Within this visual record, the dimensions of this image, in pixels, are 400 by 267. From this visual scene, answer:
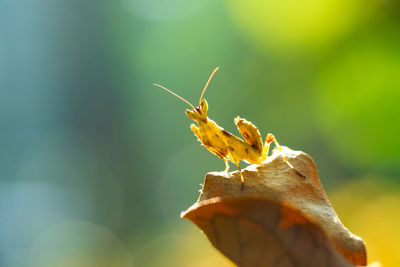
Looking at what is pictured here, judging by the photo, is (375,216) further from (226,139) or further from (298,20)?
(298,20)

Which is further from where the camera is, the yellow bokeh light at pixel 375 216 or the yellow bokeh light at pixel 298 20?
the yellow bokeh light at pixel 298 20

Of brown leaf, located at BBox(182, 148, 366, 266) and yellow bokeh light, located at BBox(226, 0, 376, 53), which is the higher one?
yellow bokeh light, located at BBox(226, 0, 376, 53)

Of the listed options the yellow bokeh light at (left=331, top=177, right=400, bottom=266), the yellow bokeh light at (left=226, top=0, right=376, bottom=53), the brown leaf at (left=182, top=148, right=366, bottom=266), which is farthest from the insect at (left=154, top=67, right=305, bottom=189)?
the yellow bokeh light at (left=226, top=0, right=376, bottom=53)

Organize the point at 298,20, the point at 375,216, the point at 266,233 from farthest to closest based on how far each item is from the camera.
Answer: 1. the point at 298,20
2. the point at 375,216
3. the point at 266,233

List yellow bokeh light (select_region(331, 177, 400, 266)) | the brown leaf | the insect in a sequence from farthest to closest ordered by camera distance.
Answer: yellow bokeh light (select_region(331, 177, 400, 266))
the insect
the brown leaf

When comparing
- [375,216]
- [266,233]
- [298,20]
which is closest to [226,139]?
[266,233]

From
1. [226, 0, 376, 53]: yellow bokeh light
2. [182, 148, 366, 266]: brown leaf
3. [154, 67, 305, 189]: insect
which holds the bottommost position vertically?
[182, 148, 366, 266]: brown leaf

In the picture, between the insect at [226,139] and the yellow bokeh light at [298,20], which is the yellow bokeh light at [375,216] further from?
the yellow bokeh light at [298,20]

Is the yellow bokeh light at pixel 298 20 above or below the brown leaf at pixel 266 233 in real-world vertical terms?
above

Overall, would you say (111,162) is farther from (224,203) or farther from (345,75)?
(224,203)

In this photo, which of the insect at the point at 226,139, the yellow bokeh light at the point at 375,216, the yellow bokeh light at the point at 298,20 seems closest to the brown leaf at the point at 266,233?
the insect at the point at 226,139

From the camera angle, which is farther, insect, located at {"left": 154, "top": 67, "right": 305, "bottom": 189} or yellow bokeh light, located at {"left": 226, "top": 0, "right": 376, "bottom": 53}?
yellow bokeh light, located at {"left": 226, "top": 0, "right": 376, "bottom": 53}

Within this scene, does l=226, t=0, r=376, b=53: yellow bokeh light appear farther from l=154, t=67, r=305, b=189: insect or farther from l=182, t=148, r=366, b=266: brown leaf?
l=182, t=148, r=366, b=266: brown leaf
